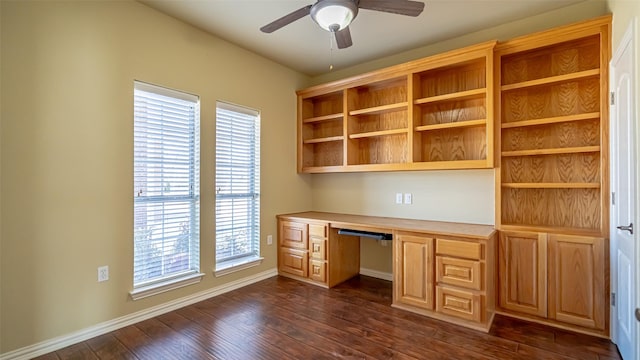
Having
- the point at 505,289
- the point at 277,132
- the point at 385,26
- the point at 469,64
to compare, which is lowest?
the point at 505,289

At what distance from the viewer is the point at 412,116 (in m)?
3.29

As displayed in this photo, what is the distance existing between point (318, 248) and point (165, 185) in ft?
6.05

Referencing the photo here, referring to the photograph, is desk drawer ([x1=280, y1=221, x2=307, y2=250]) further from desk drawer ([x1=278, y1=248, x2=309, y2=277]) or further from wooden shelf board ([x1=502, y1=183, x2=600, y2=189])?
wooden shelf board ([x1=502, y1=183, x2=600, y2=189])

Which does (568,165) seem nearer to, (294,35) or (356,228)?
(356,228)

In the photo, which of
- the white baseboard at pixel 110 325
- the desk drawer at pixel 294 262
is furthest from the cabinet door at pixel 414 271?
the white baseboard at pixel 110 325

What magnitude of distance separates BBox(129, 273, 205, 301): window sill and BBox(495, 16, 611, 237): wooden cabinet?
3.10 m

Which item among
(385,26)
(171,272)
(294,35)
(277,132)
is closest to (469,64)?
(385,26)

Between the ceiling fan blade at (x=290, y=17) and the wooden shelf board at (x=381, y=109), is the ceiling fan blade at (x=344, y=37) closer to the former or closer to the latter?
the ceiling fan blade at (x=290, y=17)

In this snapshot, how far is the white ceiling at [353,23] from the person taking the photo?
2709 mm

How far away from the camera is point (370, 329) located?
2.58 meters

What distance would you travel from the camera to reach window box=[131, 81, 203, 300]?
9.01 ft

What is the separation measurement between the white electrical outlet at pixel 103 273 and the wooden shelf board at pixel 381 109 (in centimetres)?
300

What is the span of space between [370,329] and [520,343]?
1.16 metres

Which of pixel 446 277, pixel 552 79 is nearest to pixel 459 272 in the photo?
pixel 446 277
